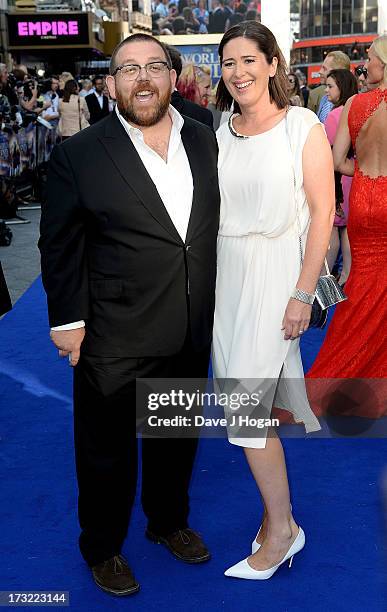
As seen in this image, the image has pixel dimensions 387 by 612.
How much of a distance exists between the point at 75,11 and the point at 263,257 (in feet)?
92.2

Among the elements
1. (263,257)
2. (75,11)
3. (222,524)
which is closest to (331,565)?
(222,524)

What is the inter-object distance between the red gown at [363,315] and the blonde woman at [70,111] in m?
11.3

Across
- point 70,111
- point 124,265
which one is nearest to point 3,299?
point 124,265

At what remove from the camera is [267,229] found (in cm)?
288

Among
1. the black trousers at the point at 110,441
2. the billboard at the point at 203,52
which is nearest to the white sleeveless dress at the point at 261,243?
the black trousers at the point at 110,441

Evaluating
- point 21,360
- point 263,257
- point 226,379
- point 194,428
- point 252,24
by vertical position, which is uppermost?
point 252,24

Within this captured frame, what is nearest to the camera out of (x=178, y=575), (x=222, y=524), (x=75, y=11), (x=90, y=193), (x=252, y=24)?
(x=90, y=193)

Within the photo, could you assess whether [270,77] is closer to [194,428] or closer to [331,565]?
[194,428]

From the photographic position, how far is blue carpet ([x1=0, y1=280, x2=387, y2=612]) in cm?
297

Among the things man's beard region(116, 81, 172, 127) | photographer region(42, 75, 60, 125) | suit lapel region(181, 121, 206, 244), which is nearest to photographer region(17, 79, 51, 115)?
photographer region(42, 75, 60, 125)

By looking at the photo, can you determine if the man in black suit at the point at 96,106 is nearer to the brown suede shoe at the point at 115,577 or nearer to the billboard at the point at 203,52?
the brown suede shoe at the point at 115,577

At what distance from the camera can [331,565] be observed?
124 inches

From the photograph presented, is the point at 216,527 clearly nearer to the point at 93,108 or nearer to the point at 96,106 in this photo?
the point at 93,108

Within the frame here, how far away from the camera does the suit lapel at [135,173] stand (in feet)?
8.95
